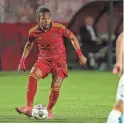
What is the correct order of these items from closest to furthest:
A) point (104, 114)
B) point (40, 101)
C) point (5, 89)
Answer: point (104, 114)
point (40, 101)
point (5, 89)

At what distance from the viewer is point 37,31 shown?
1197 centimetres

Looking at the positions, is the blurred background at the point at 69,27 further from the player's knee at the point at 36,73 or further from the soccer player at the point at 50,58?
the player's knee at the point at 36,73

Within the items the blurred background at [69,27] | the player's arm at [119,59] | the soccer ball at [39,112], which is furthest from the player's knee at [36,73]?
the blurred background at [69,27]

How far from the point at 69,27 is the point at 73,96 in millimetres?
9822

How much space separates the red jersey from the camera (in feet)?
39.2

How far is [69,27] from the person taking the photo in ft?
83.7

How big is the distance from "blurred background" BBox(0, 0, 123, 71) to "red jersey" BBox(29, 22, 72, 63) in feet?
42.1

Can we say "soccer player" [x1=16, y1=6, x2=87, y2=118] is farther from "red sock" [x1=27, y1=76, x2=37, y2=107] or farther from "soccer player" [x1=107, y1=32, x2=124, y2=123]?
"soccer player" [x1=107, y1=32, x2=124, y2=123]

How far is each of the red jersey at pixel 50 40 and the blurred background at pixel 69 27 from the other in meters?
12.8

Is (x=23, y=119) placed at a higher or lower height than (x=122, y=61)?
lower

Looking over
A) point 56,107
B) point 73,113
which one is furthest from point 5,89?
point 73,113

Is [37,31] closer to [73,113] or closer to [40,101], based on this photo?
[73,113]

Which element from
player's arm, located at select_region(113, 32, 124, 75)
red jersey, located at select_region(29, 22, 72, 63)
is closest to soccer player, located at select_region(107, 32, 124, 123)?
player's arm, located at select_region(113, 32, 124, 75)

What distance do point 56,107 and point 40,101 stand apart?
4.08ft
